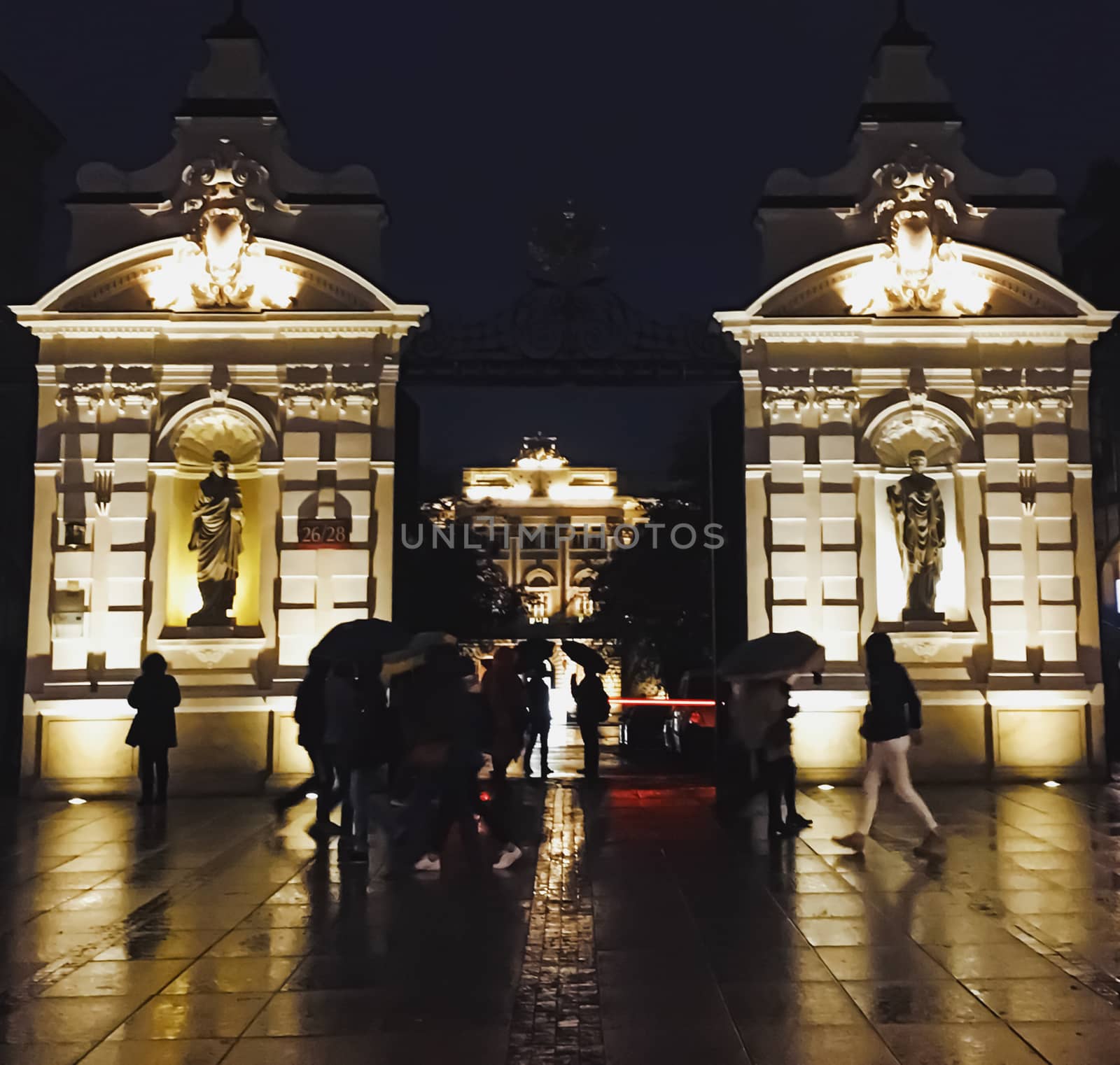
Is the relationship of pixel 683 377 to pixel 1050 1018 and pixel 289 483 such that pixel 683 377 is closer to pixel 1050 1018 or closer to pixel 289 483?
pixel 289 483

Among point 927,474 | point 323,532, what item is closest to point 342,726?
point 323,532

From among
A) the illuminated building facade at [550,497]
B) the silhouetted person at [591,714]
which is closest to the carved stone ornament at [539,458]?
the illuminated building facade at [550,497]

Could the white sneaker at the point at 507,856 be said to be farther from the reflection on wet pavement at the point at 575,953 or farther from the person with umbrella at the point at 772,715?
the person with umbrella at the point at 772,715

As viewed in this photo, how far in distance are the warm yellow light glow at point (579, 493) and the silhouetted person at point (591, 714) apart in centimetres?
5191

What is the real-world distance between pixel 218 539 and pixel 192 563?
0.81 m

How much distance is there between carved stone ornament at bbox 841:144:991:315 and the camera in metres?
20.5

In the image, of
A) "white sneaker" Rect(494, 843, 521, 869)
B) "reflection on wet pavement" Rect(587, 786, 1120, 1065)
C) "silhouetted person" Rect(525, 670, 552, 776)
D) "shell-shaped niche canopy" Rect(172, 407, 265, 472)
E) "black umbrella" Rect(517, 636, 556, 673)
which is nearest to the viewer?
"reflection on wet pavement" Rect(587, 786, 1120, 1065)

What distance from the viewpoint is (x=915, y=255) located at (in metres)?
20.5

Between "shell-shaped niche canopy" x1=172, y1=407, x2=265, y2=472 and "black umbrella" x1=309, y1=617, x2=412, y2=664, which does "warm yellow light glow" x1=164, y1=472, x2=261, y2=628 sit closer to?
"shell-shaped niche canopy" x1=172, y1=407, x2=265, y2=472

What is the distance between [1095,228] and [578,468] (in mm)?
47800

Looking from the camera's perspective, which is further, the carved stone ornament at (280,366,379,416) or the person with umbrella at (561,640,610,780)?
the person with umbrella at (561,640,610,780)

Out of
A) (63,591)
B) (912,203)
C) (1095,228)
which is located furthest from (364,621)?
(1095,228)

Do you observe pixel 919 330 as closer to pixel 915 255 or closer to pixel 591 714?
pixel 915 255

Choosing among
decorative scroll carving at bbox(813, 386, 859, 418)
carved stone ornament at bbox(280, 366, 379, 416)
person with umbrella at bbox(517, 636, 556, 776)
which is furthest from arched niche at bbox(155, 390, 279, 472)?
decorative scroll carving at bbox(813, 386, 859, 418)
